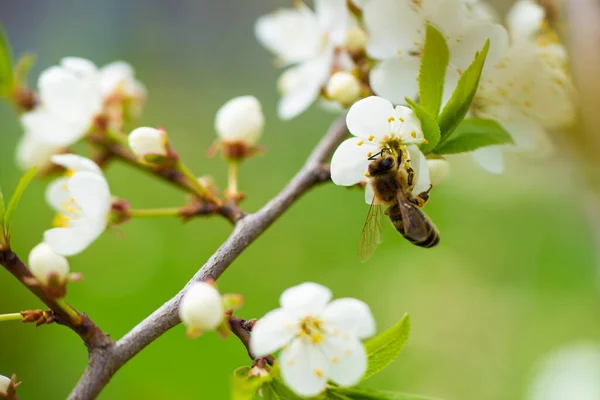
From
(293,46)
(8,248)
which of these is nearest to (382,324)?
(293,46)

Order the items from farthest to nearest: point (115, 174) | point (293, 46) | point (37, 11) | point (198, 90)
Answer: point (37, 11) → point (198, 90) → point (115, 174) → point (293, 46)

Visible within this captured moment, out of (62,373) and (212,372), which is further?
(62,373)

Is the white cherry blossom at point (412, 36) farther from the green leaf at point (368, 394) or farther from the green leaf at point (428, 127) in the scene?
the green leaf at point (368, 394)

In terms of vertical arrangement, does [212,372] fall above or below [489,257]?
below

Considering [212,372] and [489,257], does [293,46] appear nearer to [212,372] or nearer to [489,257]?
[212,372]

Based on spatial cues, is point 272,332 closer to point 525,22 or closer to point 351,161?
Answer: point 351,161

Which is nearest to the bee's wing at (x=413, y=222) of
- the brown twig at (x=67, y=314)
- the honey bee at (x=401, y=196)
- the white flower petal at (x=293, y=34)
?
the honey bee at (x=401, y=196)
